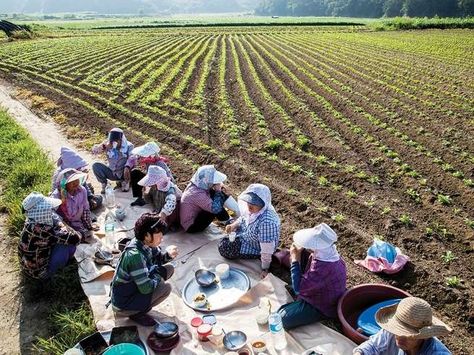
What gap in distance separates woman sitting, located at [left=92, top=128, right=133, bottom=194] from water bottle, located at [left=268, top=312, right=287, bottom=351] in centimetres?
457

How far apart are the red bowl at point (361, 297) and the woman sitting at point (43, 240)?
11.7 ft

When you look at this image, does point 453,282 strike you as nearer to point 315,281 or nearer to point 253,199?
point 315,281

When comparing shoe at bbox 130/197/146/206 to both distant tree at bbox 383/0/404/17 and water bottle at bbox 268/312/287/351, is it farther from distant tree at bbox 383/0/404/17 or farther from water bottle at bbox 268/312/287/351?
distant tree at bbox 383/0/404/17

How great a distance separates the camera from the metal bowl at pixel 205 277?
5.53 m

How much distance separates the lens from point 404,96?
48.0 ft

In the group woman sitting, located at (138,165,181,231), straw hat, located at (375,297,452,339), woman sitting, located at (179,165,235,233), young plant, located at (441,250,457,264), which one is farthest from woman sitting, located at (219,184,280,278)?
young plant, located at (441,250,457,264)

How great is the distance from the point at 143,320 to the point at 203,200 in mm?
2065

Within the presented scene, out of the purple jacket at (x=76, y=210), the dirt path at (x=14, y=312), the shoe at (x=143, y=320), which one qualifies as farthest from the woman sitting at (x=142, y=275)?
the purple jacket at (x=76, y=210)

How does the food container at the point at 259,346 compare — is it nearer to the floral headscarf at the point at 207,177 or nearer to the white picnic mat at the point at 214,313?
the white picnic mat at the point at 214,313

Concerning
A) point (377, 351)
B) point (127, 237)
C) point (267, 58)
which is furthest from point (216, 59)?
point (377, 351)

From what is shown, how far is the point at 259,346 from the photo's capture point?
458 centimetres

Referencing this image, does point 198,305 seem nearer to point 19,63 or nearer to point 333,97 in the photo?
point 333,97

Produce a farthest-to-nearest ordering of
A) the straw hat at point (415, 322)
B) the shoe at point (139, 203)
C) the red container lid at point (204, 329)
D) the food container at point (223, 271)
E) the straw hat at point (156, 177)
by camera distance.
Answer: the shoe at point (139, 203) < the straw hat at point (156, 177) < the food container at point (223, 271) < the red container lid at point (204, 329) < the straw hat at point (415, 322)

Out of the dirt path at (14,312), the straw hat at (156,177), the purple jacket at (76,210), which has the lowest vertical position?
the dirt path at (14,312)
